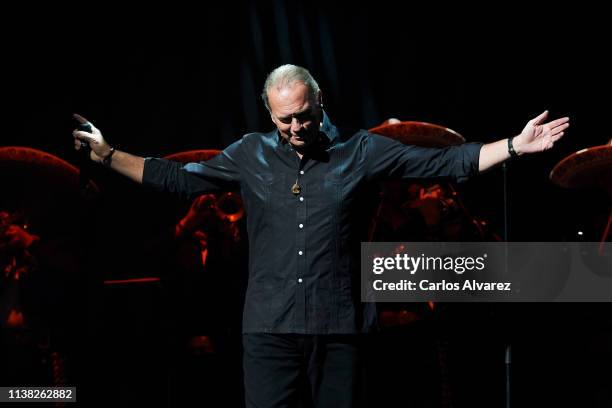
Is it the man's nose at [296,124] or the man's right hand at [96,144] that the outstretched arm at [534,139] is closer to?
the man's nose at [296,124]

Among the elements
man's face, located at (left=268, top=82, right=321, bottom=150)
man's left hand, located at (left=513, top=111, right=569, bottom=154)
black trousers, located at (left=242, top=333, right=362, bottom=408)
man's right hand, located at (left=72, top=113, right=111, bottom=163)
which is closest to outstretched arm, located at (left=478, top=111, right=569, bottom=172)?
man's left hand, located at (left=513, top=111, right=569, bottom=154)

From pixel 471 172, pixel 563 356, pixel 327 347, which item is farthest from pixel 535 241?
pixel 327 347

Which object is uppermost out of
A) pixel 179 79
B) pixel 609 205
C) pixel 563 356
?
Result: pixel 179 79

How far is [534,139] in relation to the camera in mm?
2309

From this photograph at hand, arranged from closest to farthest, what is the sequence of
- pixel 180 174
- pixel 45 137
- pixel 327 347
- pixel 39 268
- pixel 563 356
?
pixel 327 347, pixel 180 174, pixel 563 356, pixel 39 268, pixel 45 137

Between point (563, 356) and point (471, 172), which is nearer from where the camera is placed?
point (471, 172)

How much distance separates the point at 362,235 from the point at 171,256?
5.90 ft

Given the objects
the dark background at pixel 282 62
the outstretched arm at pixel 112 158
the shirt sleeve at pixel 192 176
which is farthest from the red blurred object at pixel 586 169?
the outstretched arm at pixel 112 158

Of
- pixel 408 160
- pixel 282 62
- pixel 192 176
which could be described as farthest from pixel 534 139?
pixel 282 62

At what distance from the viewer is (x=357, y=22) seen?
479 centimetres

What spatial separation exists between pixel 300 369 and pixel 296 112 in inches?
31.0

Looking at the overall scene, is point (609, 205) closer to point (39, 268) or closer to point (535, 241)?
point (535, 241)

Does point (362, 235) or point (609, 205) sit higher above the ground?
point (609, 205)

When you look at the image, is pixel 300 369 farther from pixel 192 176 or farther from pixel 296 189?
pixel 192 176
